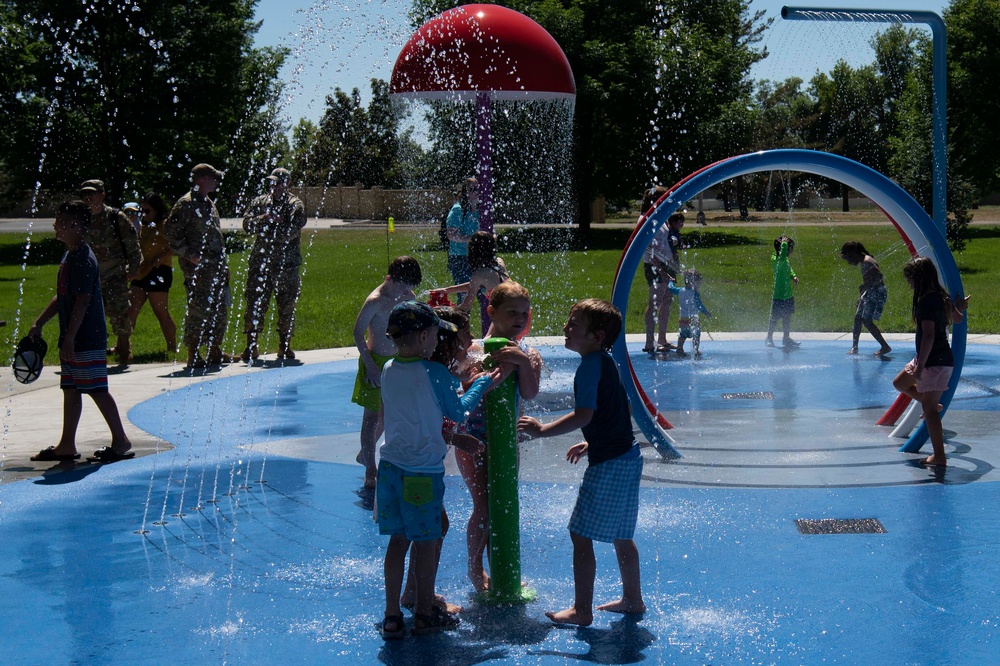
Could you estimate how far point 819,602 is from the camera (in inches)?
196

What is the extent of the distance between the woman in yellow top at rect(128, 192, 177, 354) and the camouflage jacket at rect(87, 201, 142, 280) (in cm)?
29

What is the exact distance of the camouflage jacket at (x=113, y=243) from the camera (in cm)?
1182

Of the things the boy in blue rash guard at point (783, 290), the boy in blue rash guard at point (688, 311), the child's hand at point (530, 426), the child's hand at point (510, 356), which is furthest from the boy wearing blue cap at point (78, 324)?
the boy in blue rash guard at point (783, 290)

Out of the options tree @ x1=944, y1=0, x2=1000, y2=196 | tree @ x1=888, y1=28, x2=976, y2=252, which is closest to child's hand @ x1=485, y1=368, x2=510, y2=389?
tree @ x1=888, y1=28, x2=976, y2=252

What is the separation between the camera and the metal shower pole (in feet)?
27.3

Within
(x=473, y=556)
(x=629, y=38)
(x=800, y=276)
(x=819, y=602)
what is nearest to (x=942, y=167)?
(x=819, y=602)

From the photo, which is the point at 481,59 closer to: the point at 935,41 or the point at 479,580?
the point at 935,41

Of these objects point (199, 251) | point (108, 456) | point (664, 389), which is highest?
point (199, 251)

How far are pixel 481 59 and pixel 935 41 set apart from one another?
3.52m

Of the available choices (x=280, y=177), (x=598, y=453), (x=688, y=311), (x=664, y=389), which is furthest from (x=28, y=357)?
(x=688, y=311)

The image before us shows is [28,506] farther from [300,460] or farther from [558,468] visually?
[558,468]

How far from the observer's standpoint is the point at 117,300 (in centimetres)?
1212

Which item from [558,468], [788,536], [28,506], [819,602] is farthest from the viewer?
[558,468]

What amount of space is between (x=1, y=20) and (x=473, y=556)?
99.6ft
